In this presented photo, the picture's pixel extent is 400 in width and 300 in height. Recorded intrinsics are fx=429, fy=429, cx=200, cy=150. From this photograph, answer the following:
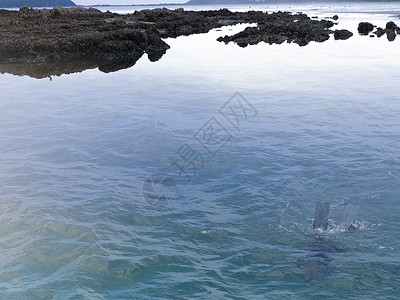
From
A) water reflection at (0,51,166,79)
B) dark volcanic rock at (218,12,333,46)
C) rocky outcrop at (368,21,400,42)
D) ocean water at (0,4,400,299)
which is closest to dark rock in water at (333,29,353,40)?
dark volcanic rock at (218,12,333,46)

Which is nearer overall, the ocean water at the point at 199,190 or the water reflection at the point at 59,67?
the ocean water at the point at 199,190

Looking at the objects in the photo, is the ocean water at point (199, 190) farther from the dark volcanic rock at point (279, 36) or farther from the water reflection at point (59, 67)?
the dark volcanic rock at point (279, 36)

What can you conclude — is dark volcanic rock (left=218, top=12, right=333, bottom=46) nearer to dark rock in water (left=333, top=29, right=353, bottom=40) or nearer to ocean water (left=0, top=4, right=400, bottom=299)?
dark rock in water (left=333, top=29, right=353, bottom=40)

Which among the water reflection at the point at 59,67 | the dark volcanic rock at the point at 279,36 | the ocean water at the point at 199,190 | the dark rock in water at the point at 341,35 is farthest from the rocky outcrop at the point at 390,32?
the water reflection at the point at 59,67

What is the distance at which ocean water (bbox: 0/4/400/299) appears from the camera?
25.4 feet

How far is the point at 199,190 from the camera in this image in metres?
11.2

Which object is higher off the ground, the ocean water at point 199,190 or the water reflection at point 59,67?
the water reflection at point 59,67

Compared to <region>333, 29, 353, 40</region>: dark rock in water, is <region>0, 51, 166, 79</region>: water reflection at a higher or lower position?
lower

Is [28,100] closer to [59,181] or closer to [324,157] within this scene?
[59,181]

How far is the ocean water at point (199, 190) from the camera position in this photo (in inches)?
305

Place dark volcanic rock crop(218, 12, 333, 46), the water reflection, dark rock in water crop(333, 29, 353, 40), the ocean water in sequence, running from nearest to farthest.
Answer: the ocean water < the water reflection < dark volcanic rock crop(218, 12, 333, 46) < dark rock in water crop(333, 29, 353, 40)

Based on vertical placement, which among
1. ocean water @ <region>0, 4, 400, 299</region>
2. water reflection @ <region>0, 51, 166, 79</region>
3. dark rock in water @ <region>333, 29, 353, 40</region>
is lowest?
ocean water @ <region>0, 4, 400, 299</region>

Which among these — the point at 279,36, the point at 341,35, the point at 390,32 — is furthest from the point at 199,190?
the point at 390,32

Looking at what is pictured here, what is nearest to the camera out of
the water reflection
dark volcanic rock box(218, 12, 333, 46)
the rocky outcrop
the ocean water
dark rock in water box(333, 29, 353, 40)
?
the ocean water
